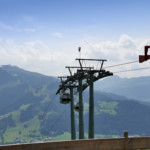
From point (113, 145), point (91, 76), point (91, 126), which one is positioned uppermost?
point (91, 76)

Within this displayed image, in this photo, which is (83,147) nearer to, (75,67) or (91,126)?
(91,126)

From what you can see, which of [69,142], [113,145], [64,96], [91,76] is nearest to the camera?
[69,142]

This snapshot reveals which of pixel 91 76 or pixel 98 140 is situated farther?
pixel 91 76

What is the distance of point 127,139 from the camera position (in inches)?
317

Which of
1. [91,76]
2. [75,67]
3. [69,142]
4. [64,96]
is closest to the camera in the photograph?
[69,142]

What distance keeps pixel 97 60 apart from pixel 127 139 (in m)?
19.5

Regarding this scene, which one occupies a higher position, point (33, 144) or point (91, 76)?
point (91, 76)

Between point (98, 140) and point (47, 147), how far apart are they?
146cm

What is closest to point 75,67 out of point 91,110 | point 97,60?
point 97,60

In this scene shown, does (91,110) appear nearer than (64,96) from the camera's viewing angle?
Yes

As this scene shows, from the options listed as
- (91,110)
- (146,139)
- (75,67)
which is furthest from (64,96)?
(146,139)

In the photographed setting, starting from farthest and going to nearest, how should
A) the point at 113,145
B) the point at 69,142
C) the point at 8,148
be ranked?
the point at 113,145 → the point at 69,142 → the point at 8,148

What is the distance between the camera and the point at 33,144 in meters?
7.00

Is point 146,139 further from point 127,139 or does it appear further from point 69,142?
point 69,142
